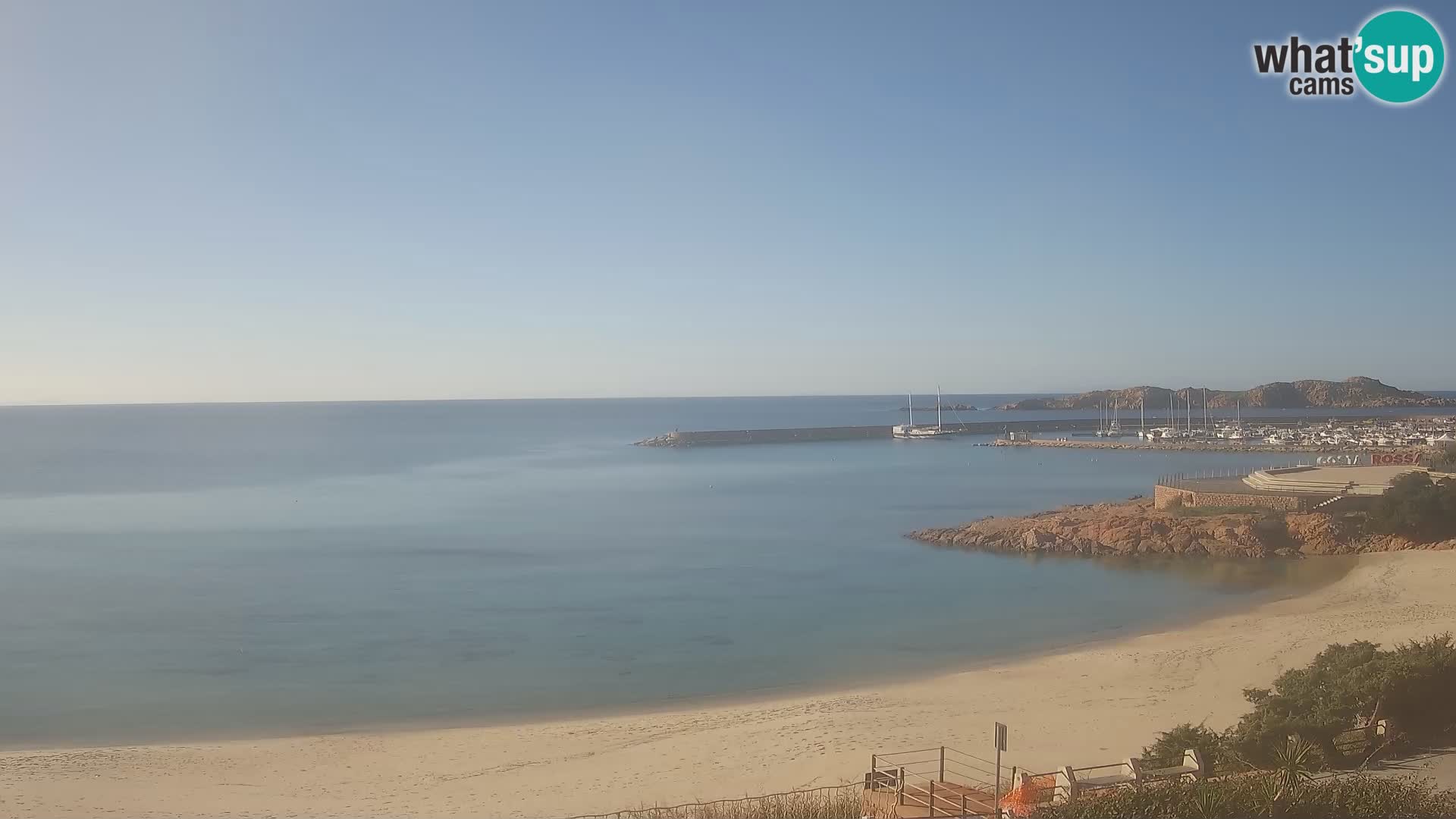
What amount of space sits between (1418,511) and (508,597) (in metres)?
27.3

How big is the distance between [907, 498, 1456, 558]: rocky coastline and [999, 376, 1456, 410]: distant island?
459ft

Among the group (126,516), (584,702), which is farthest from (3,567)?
(584,702)

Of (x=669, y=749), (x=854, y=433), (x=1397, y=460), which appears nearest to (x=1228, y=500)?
(x=1397, y=460)

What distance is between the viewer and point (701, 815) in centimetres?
1042

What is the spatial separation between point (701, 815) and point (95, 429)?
581 feet

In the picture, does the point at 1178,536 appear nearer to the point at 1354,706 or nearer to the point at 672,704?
the point at 672,704

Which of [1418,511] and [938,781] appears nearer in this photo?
[938,781]

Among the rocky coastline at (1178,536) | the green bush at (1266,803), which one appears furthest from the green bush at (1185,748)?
the rocky coastline at (1178,536)

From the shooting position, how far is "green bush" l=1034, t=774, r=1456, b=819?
22.9 ft

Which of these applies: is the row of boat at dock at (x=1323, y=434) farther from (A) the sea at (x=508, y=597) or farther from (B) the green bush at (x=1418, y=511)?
(B) the green bush at (x=1418, y=511)

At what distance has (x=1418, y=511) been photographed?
98.6 feet

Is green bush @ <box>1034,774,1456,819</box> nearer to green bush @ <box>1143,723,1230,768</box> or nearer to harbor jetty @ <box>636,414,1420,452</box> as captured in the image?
green bush @ <box>1143,723,1230,768</box>

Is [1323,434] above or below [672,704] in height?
above

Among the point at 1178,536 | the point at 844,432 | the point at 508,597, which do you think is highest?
the point at 844,432
